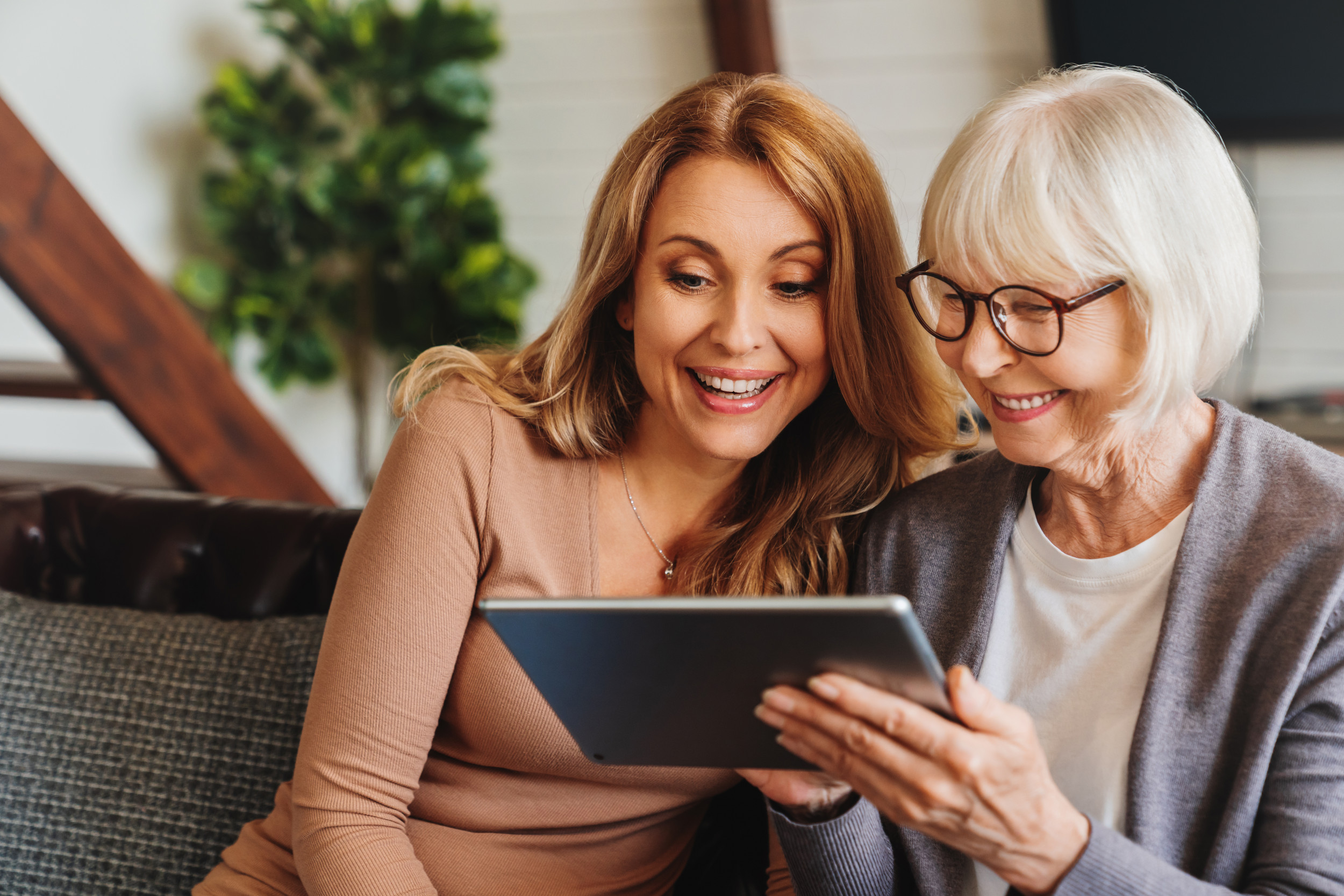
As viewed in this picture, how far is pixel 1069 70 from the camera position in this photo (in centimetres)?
112

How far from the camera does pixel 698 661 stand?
2.89ft

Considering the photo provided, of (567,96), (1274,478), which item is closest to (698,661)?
(1274,478)

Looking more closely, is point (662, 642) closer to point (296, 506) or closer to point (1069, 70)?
point (1069, 70)

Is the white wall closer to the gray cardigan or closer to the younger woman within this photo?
the younger woman

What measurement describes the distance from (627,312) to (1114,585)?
66 cm

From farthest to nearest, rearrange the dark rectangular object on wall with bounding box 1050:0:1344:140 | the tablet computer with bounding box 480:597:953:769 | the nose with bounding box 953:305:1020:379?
the dark rectangular object on wall with bounding box 1050:0:1344:140
the nose with bounding box 953:305:1020:379
the tablet computer with bounding box 480:597:953:769

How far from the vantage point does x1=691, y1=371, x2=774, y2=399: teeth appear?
1.28 m

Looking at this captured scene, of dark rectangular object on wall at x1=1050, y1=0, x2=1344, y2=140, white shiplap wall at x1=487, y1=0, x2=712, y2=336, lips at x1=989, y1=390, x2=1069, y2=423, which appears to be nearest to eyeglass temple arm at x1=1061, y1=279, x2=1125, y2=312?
lips at x1=989, y1=390, x2=1069, y2=423

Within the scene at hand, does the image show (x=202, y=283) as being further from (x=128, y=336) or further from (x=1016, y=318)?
(x=1016, y=318)

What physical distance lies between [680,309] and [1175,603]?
1.97 ft

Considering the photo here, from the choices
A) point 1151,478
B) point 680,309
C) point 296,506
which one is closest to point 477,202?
point 296,506

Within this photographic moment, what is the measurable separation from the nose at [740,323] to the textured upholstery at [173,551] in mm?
705

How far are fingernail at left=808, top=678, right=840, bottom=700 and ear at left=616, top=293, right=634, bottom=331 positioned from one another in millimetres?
647

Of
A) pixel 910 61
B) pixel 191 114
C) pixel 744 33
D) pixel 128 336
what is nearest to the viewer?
pixel 128 336
